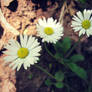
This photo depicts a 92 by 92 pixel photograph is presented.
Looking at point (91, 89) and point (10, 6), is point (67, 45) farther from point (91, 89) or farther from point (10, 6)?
point (10, 6)

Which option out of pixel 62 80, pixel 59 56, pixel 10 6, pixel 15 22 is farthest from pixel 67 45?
pixel 10 6

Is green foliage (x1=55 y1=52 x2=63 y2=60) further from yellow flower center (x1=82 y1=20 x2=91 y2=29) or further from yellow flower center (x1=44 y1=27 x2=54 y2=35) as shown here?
yellow flower center (x1=82 y1=20 x2=91 y2=29)

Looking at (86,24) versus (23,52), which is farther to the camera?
(86,24)

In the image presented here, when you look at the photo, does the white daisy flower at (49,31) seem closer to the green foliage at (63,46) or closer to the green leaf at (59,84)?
the green foliage at (63,46)

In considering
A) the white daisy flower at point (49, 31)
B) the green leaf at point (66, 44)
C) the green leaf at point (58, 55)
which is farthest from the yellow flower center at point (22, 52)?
the green leaf at point (66, 44)

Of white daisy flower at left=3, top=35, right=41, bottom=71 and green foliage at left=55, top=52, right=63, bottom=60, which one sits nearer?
white daisy flower at left=3, top=35, right=41, bottom=71

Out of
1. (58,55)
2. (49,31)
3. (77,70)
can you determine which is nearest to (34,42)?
Answer: (49,31)

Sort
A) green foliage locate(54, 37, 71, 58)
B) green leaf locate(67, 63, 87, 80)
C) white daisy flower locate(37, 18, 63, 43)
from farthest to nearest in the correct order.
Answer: green foliage locate(54, 37, 71, 58), green leaf locate(67, 63, 87, 80), white daisy flower locate(37, 18, 63, 43)

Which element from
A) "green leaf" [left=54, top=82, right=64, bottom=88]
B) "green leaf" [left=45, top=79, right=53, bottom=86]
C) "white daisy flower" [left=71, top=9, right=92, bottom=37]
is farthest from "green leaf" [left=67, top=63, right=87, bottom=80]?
"white daisy flower" [left=71, top=9, right=92, bottom=37]

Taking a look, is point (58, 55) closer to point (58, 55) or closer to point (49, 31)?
point (58, 55)
